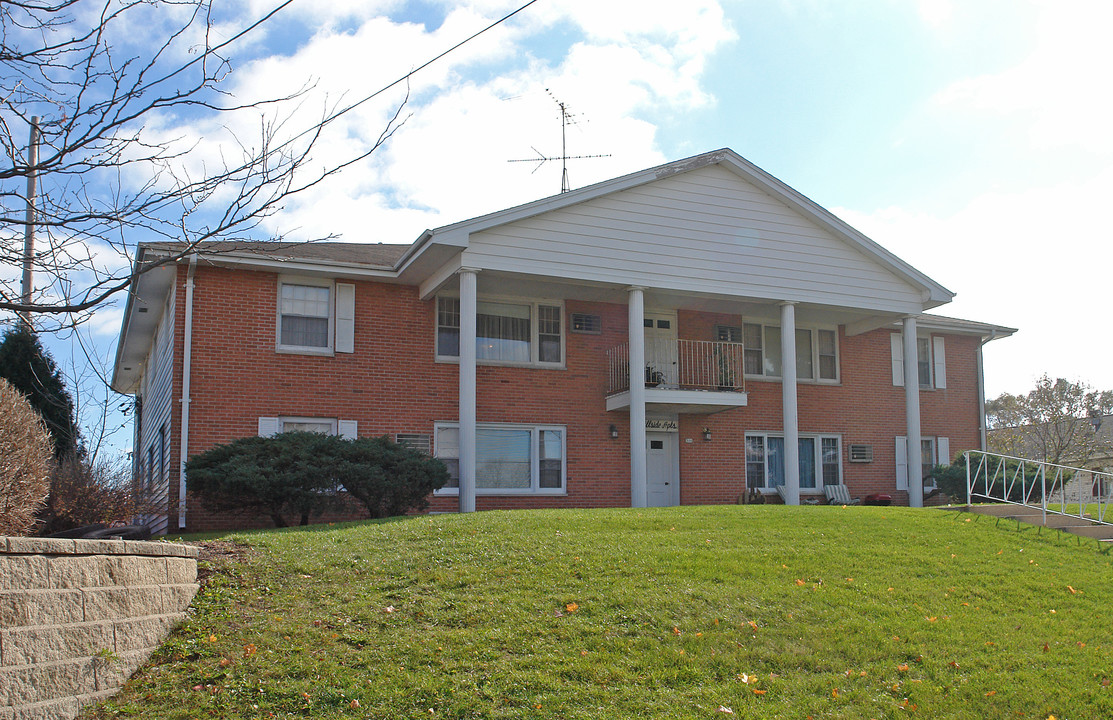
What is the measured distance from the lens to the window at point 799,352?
20.8m

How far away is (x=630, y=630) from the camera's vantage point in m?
7.47

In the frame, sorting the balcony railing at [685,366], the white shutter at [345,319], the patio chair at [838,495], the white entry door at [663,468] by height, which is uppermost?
the white shutter at [345,319]

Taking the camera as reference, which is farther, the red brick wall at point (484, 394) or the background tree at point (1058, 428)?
the background tree at point (1058, 428)

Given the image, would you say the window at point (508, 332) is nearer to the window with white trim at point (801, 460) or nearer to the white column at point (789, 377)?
the white column at point (789, 377)

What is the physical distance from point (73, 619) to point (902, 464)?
63.2 ft

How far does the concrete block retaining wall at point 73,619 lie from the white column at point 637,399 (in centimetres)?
1043

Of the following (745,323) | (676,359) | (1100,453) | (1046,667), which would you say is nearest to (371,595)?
(1046,667)

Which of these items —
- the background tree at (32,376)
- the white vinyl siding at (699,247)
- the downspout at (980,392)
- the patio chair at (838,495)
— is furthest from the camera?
the downspout at (980,392)

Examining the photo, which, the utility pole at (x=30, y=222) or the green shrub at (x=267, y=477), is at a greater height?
the utility pole at (x=30, y=222)

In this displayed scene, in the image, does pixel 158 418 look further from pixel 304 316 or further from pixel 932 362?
pixel 932 362

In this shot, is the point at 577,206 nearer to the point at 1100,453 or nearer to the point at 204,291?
the point at 204,291

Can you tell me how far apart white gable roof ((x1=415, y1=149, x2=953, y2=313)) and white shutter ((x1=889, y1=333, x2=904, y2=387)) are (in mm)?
2382

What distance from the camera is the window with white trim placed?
2030 cm

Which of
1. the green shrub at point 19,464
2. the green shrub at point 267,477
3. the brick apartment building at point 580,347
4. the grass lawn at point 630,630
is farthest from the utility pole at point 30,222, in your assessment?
the brick apartment building at point 580,347
